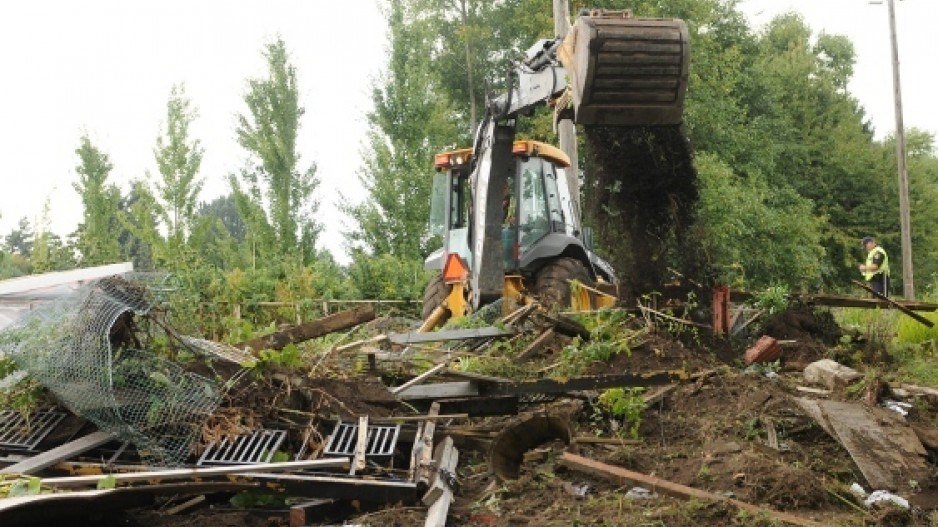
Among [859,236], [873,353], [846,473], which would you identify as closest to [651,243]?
[873,353]

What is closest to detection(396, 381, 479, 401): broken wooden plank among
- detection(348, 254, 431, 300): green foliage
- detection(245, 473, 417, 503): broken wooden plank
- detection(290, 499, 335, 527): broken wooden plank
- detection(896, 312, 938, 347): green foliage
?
detection(245, 473, 417, 503): broken wooden plank

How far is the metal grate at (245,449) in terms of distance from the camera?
20.8 ft

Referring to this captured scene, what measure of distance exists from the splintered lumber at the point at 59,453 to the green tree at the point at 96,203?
835 inches

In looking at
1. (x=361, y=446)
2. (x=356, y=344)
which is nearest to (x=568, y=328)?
(x=356, y=344)

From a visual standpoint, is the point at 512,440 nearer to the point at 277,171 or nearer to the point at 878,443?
the point at 878,443

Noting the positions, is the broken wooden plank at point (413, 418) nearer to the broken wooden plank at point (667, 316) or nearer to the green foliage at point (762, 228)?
the broken wooden plank at point (667, 316)

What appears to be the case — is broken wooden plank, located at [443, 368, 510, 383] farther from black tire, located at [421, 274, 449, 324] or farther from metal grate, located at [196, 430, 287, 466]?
black tire, located at [421, 274, 449, 324]

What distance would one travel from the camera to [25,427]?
667 cm

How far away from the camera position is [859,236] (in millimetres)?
43281

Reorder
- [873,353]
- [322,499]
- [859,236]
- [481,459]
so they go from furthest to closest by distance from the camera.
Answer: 1. [859,236]
2. [873,353]
3. [481,459]
4. [322,499]

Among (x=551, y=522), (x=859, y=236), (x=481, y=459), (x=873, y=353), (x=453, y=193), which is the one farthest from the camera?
(x=859, y=236)

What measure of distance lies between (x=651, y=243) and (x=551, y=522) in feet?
14.0

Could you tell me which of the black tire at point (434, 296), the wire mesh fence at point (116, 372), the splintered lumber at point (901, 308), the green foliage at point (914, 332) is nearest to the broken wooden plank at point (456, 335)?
the wire mesh fence at point (116, 372)

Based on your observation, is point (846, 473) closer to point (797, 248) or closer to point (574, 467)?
point (574, 467)
